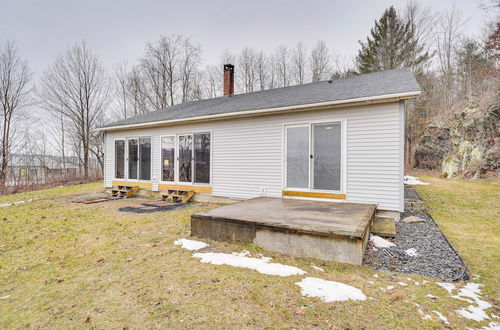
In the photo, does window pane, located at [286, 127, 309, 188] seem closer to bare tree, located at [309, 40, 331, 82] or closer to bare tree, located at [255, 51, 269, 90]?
bare tree, located at [309, 40, 331, 82]

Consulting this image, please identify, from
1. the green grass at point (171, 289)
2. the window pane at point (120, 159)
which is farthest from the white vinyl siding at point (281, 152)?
the green grass at point (171, 289)

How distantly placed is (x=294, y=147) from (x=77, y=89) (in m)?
18.3

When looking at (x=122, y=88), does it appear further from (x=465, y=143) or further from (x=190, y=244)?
(x=465, y=143)

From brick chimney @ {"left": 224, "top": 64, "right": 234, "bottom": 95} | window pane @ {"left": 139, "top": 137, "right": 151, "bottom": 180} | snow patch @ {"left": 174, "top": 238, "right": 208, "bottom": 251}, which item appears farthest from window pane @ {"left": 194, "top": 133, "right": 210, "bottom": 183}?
brick chimney @ {"left": 224, "top": 64, "right": 234, "bottom": 95}

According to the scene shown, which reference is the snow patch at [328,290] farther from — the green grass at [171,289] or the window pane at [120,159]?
the window pane at [120,159]

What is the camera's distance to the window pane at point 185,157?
8.02m

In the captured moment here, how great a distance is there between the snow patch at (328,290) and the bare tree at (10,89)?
1892 centimetres

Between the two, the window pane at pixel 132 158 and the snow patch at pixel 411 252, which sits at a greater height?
the window pane at pixel 132 158

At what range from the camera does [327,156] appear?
5672mm

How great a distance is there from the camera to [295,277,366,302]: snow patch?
2.34 m

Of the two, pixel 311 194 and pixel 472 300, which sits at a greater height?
pixel 311 194

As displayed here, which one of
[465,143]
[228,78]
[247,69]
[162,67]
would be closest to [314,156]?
[228,78]

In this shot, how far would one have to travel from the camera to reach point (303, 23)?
18.2 meters

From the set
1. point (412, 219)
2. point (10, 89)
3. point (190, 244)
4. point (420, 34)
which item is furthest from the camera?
point (420, 34)
